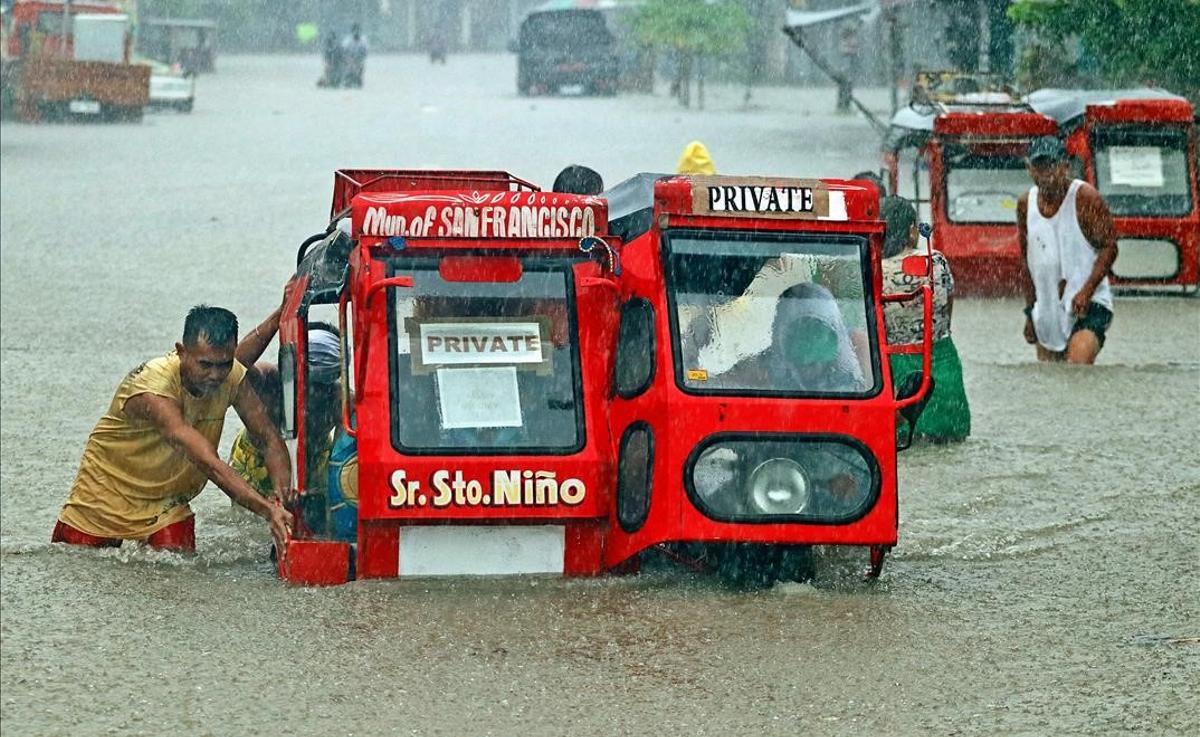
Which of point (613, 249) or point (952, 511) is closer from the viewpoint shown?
point (613, 249)

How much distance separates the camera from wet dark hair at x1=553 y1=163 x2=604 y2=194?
947cm

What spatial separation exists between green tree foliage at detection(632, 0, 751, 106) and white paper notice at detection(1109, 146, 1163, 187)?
88.9ft

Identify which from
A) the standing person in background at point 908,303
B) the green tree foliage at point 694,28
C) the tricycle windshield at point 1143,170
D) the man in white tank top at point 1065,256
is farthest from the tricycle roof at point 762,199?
the green tree foliage at point 694,28

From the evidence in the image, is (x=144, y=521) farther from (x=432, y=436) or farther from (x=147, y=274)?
(x=147, y=274)

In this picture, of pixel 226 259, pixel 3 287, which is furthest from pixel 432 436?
pixel 226 259

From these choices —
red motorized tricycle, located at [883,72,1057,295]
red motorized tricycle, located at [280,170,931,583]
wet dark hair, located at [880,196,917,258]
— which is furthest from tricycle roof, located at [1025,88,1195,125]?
red motorized tricycle, located at [280,170,931,583]

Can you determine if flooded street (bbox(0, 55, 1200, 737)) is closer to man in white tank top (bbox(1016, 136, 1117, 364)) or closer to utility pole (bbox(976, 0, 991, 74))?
man in white tank top (bbox(1016, 136, 1117, 364))

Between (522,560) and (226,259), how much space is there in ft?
35.9

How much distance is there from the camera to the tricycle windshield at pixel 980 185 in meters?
15.7

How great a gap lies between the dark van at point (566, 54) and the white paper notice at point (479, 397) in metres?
36.4

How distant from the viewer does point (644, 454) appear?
6895mm

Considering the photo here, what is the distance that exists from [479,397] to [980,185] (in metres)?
9.64

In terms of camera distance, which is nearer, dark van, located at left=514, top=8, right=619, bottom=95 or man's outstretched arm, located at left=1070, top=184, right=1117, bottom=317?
man's outstretched arm, located at left=1070, top=184, right=1117, bottom=317

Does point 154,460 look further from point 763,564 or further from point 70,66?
point 70,66
